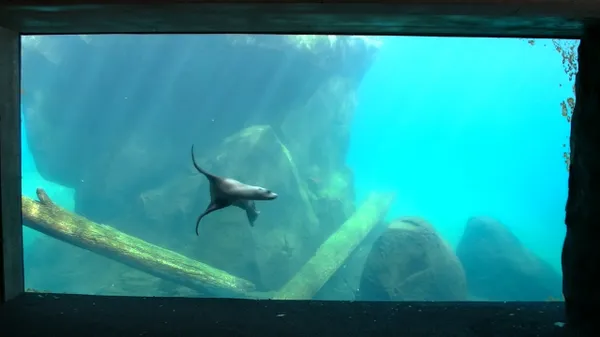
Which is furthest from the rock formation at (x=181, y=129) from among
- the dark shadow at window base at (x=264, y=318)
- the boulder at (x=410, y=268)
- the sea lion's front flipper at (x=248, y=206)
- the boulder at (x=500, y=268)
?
the dark shadow at window base at (x=264, y=318)

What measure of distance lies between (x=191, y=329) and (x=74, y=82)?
22056 millimetres

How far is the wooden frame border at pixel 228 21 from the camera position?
2801mm

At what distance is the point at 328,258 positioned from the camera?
48.4ft

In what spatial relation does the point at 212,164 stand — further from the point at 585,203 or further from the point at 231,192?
the point at 585,203

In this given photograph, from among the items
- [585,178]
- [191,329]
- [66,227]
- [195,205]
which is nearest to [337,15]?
[585,178]

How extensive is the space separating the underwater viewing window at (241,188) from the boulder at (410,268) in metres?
0.07

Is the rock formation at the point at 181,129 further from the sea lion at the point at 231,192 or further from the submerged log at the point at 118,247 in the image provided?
the sea lion at the point at 231,192

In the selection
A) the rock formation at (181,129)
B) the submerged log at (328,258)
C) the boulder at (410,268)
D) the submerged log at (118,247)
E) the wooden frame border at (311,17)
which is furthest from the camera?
the rock formation at (181,129)

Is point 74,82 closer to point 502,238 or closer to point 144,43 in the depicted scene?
point 144,43

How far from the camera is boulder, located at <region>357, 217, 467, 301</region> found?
1242cm

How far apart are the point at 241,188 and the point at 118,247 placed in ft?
23.8

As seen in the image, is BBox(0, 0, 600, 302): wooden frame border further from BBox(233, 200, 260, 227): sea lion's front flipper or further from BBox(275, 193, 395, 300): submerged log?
BBox(275, 193, 395, 300): submerged log

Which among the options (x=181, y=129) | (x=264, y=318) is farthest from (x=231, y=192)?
(x=181, y=129)

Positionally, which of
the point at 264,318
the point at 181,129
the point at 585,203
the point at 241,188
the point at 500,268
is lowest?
the point at 264,318
